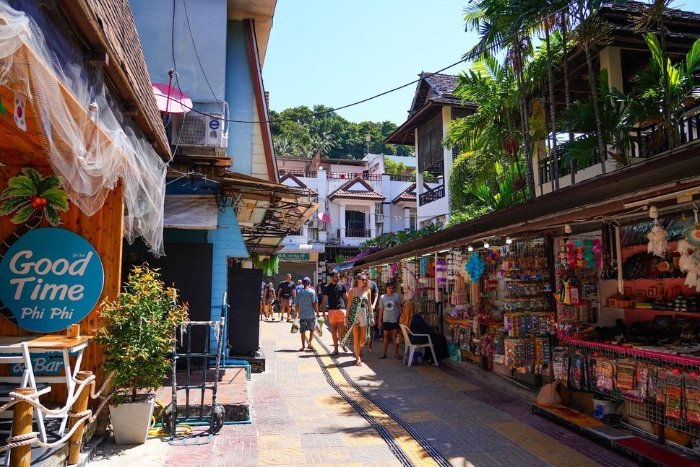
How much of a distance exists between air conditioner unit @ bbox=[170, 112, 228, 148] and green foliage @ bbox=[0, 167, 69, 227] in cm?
431

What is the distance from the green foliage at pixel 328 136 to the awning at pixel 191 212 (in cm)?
4828

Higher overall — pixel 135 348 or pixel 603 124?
pixel 603 124

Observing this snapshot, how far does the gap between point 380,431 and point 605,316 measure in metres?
3.81

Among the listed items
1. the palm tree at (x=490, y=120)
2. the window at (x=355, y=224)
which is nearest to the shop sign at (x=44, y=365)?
the palm tree at (x=490, y=120)

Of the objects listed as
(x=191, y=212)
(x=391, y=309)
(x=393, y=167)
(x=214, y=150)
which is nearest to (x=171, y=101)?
(x=214, y=150)

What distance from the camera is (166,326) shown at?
5449 mm

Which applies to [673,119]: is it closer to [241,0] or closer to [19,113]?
[241,0]

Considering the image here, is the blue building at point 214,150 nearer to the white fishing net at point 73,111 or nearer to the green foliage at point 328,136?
the white fishing net at point 73,111

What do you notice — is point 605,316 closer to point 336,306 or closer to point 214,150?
point 336,306

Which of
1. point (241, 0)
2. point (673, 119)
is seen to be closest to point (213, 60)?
point (241, 0)

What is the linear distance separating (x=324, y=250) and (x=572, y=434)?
96.9 ft

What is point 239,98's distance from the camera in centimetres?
1154

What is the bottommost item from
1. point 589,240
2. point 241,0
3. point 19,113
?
point 589,240

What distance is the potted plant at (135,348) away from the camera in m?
5.16
